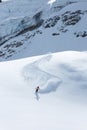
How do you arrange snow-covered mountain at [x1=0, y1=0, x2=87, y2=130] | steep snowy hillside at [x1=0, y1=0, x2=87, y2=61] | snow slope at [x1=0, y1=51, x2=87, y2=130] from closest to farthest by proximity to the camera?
1. snow slope at [x1=0, y1=51, x2=87, y2=130]
2. snow-covered mountain at [x1=0, y1=0, x2=87, y2=130]
3. steep snowy hillside at [x1=0, y1=0, x2=87, y2=61]

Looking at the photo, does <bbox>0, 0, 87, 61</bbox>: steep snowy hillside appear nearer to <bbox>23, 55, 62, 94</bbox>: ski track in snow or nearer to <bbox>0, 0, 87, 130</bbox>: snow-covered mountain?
<bbox>0, 0, 87, 130</bbox>: snow-covered mountain

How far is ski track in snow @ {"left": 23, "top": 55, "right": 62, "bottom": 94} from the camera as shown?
24688 millimetres

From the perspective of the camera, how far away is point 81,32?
46.5 metres

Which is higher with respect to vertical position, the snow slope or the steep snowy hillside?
the steep snowy hillside

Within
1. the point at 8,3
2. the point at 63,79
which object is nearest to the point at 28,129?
the point at 63,79

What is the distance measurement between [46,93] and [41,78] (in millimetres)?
2495

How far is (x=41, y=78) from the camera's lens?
2642 cm

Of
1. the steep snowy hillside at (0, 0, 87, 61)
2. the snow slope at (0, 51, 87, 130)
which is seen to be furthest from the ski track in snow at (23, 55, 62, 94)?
the steep snowy hillside at (0, 0, 87, 61)

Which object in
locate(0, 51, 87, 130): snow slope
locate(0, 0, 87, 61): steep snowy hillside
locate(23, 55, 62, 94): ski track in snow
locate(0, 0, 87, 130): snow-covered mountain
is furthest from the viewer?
locate(0, 0, 87, 61): steep snowy hillside

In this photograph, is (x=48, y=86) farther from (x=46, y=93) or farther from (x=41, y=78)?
(x=41, y=78)

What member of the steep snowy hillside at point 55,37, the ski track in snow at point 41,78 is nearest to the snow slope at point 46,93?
the ski track in snow at point 41,78

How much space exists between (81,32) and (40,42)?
516 cm

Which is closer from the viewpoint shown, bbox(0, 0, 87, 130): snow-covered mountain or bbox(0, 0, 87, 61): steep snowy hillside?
bbox(0, 0, 87, 130): snow-covered mountain

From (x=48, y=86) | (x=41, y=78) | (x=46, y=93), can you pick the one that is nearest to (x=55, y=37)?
(x=41, y=78)
